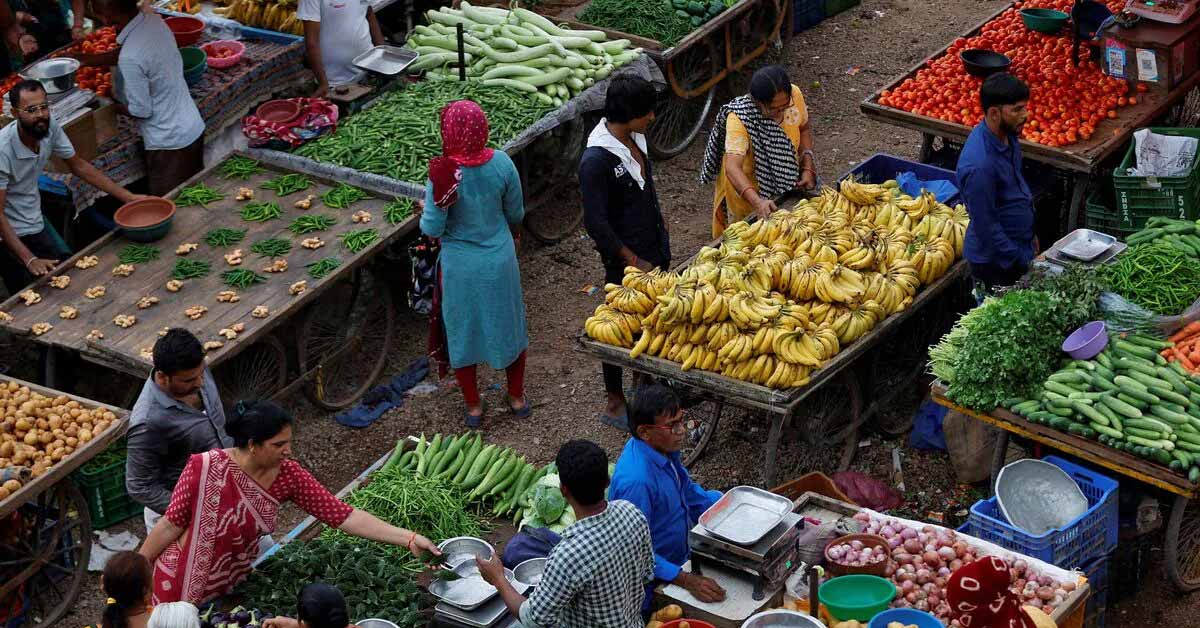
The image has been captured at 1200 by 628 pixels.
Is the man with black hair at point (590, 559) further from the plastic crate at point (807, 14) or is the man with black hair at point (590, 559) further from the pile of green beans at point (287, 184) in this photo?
the plastic crate at point (807, 14)

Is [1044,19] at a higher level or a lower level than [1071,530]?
higher

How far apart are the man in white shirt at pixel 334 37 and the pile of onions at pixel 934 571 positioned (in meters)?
6.26

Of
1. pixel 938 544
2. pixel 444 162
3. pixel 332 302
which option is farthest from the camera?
pixel 332 302

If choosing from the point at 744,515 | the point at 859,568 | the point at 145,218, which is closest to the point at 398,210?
the point at 145,218

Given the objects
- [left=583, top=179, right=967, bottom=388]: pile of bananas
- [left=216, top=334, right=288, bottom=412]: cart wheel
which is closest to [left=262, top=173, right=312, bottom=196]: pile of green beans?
[left=216, top=334, right=288, bottom=412]: cart wheel

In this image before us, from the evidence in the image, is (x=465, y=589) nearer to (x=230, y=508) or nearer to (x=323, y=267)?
(x=230, y=508)

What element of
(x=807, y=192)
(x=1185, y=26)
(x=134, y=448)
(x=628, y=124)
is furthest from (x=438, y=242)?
(x=1185, y=26)

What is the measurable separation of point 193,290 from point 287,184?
4.43 ft

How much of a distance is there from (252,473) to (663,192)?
6.16m

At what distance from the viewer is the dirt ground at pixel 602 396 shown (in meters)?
7.29

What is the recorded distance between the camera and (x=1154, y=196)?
322 inches

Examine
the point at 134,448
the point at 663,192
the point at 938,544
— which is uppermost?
the point at 134,448

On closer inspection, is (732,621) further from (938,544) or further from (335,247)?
(335,247)

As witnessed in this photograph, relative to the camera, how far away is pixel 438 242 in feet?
26.9
